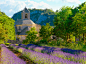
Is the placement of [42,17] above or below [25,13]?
above

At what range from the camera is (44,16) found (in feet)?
504

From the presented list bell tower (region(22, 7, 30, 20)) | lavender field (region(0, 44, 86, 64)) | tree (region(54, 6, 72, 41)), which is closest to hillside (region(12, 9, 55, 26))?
bell tower (region(22, 7, 30, 20))

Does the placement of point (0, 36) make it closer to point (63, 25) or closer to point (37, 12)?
point (63, 25)

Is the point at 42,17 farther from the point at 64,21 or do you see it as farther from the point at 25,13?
the point at 64,21

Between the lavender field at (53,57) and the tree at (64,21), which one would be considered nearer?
the lavender field at (53,57)

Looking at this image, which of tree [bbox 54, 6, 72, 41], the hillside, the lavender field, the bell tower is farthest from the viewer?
the hillside

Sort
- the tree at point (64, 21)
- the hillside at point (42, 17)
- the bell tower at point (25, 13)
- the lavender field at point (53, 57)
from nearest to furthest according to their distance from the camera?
1. the lavender field at point (53, 57)
2. the tree at point (64, 21)
3. the bell tower at point (25, 13)
4. the hillside at point (42, 17)

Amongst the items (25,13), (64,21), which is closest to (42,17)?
(25,13)

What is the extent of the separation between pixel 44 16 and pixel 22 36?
11323 centimetres

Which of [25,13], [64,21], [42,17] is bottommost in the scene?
[64,21]

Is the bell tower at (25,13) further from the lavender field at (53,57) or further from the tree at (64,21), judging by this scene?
the lavender field at (53,57)

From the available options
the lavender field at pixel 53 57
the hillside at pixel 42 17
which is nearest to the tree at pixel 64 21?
the lavender field at pixel 53 57

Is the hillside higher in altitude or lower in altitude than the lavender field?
higher

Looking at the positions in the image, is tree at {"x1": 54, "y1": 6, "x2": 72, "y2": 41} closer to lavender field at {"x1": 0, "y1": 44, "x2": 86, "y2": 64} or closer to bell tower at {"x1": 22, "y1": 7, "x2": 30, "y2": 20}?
lavender field at {"x1": 0, "y1": 44, "x2": 86, "y2": 64}
